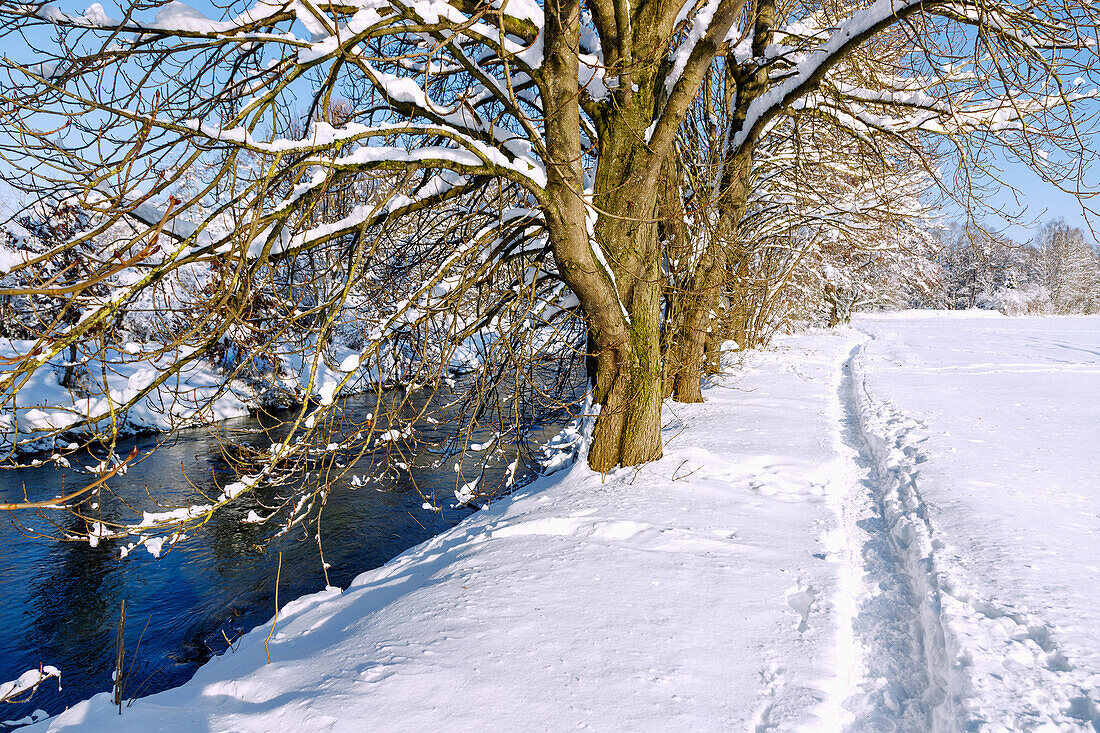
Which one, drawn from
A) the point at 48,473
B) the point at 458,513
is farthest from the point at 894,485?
the point at 48,473

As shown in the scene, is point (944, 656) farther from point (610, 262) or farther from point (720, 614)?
point (610, 262)

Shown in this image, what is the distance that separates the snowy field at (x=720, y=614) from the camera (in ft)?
7.69

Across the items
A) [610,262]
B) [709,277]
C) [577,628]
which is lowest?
[577,628]

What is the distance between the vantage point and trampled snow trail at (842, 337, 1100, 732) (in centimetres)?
227

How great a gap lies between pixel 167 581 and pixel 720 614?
650 cm

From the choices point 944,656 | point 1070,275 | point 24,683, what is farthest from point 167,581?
point 1070,275

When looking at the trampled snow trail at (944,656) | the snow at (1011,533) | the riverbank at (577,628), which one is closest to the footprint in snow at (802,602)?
the riverbank at (577,628)

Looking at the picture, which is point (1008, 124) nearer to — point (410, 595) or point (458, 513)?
point (410, 595)

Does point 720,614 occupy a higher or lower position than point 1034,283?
lower

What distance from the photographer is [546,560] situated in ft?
12.0

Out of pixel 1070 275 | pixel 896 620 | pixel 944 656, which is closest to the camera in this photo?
pixel 944 656

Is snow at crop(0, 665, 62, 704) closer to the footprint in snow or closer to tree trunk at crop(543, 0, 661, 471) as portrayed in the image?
the footprint in snow

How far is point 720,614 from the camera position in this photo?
300 cm

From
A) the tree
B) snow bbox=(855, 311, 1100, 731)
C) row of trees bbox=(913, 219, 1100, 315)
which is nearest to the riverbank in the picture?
snow bbox=(855, 311, 1100, 731)
